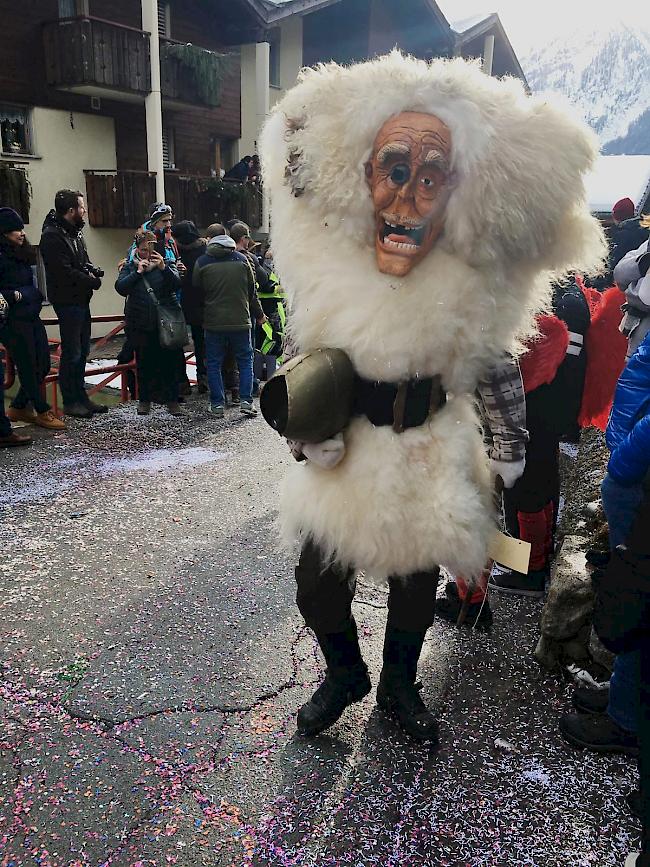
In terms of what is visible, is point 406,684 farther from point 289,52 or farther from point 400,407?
point 289,52

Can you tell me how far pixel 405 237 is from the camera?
188cm

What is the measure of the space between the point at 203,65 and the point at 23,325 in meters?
11.4

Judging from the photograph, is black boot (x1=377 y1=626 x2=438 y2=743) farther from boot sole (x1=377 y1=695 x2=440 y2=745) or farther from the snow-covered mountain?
the snow-covered mountain

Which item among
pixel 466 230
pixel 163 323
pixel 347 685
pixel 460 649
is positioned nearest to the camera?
pixel 466 230

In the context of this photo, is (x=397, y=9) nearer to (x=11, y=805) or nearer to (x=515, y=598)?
(x=515, y=598)

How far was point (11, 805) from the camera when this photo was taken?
1.90 meters

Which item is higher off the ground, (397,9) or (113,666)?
(397,9)

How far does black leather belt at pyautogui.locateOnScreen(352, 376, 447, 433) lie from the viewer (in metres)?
1.91

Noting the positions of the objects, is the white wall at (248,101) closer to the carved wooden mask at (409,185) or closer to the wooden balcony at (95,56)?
the wooden balcony at (95,56)

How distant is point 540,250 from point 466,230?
28 centimetres

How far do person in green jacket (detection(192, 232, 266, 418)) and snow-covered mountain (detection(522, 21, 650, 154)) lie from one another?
8731cm

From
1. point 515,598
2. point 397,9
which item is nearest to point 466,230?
point 515,598

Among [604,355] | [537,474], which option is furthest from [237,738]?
[604,355]

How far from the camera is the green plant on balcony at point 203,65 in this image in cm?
1405
